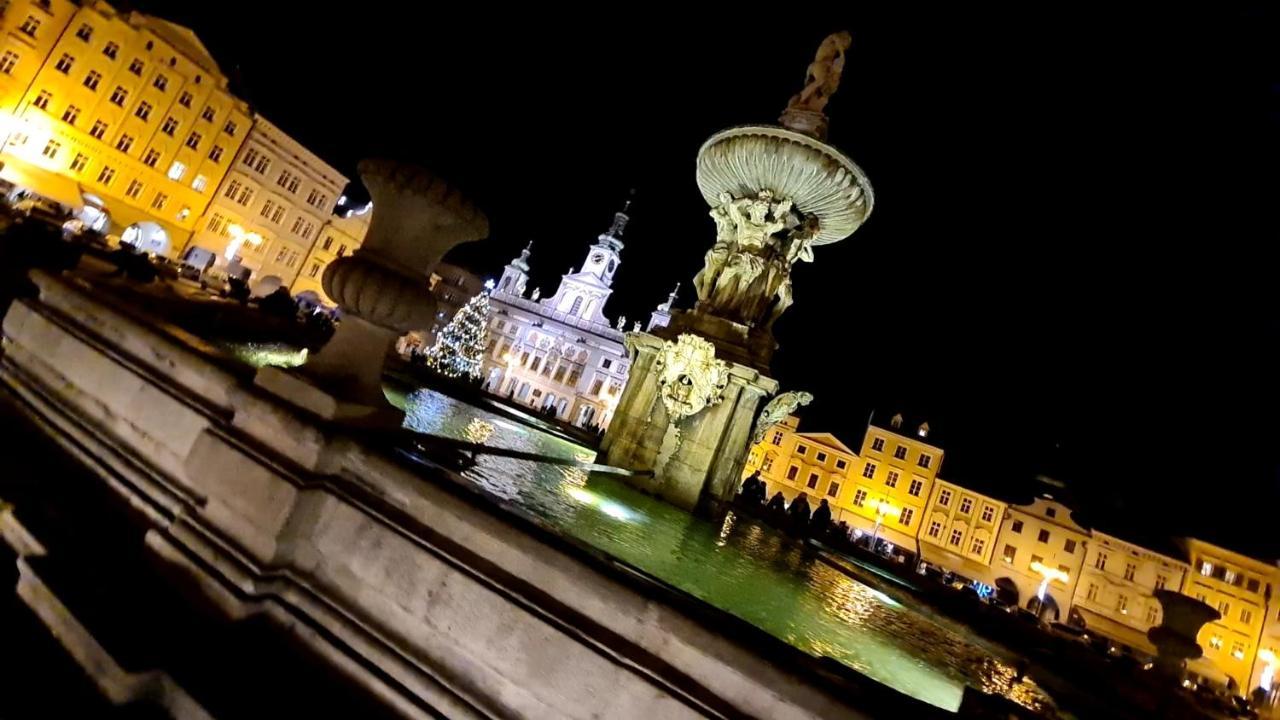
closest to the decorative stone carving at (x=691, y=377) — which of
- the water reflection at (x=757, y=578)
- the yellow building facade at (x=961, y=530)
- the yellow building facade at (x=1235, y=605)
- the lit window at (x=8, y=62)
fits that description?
the water reflection at (x=757, y=578)

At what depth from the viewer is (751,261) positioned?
9.52 meters

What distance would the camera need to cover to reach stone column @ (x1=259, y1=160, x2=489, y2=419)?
3.06 m

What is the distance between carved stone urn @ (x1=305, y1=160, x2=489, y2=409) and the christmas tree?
35821 mm

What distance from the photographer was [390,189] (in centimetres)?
317

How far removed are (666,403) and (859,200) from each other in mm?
4833

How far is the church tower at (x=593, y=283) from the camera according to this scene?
57.2 m

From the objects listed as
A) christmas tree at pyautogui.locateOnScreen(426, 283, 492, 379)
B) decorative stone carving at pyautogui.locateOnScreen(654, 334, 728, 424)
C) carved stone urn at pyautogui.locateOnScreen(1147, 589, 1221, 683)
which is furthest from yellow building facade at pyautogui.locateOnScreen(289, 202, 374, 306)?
carved stone urn at pyautogui.locateOnScreen(1147, 589, 1221, 683)

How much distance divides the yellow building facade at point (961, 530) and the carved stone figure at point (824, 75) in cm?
4339

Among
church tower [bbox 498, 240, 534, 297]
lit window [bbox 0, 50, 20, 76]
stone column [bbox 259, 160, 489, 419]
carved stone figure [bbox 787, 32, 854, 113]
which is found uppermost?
church tower [bbox 498, 240, 534, 297]

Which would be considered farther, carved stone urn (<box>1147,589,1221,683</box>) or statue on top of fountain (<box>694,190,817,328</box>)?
statue on top of fountain (<box>694,190,817,328</box>)

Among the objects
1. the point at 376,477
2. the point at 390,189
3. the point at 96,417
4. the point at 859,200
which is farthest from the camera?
the point at 859,200

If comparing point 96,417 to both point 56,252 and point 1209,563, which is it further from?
point 1209,563

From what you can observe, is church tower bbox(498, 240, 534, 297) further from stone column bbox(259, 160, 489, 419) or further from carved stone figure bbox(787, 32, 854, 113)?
stone column bbox(259, 160, 489, 419)

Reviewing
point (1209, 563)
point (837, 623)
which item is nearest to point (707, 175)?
point (837, 623)
